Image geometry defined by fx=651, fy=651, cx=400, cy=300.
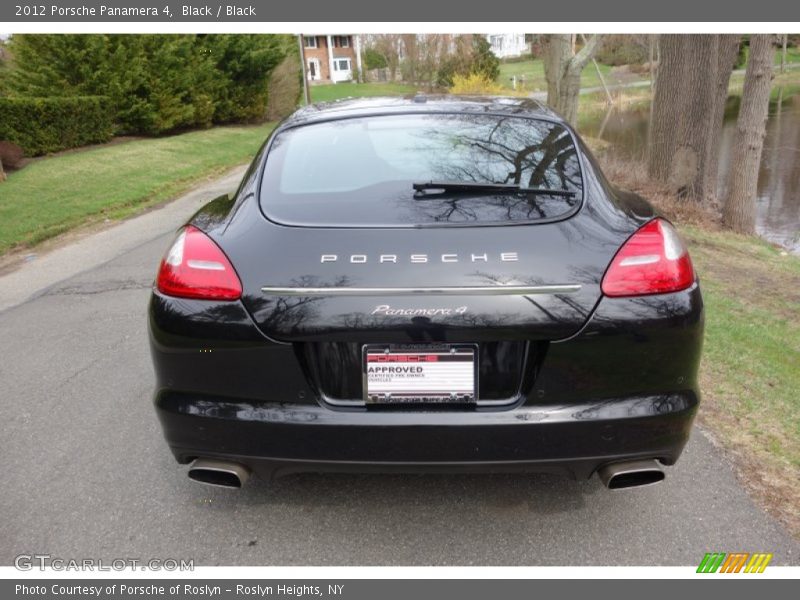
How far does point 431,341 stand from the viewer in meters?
2.21

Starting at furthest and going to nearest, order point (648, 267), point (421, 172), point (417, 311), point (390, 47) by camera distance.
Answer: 1. point (390, 47)
2. point (421, 172)
3. point (648, 267)
4. point (417, 311)

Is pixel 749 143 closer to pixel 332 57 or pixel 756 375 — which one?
pixel 756 375

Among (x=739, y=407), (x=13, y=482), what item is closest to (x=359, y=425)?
(x=13, y=482)

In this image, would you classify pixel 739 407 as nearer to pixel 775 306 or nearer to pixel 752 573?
pixel 752 573

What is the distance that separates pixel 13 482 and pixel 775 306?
6.76 meters

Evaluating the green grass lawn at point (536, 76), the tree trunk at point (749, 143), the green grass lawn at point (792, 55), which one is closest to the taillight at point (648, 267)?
the tree trunk at point (749, 143)

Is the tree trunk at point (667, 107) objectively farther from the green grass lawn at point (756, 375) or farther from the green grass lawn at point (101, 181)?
the green grass lawn at point (101, 181)

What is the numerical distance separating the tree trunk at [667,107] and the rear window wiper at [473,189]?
10352mm

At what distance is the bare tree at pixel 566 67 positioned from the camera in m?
14.3

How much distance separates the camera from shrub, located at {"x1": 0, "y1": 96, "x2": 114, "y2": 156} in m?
16.6

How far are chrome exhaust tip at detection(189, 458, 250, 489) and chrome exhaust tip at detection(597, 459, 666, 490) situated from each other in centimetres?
133

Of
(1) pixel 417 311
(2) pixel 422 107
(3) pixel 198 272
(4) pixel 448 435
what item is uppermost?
(2) pixel 422 107

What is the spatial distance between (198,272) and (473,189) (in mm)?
1092

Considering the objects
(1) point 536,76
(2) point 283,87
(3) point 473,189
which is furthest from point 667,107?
(1) point 536,76
